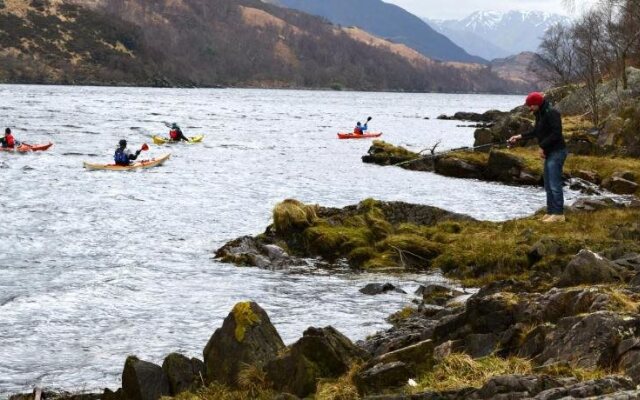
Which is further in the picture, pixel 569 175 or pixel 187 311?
pixel 569 175

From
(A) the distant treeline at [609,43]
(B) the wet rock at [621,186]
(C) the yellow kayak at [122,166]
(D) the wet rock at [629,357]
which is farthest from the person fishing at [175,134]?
(D) the wet rock at [629,357]

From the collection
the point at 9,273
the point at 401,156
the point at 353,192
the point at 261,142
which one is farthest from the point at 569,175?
the point at 261,142

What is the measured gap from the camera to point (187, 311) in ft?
54.0

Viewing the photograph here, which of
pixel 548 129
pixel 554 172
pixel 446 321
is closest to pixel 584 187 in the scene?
pixel 554 172

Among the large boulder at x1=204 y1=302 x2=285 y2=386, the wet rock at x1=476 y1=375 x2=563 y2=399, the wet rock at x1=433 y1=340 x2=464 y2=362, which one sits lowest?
the large boulder at x1=204 y1=302 x2=285 y2=386

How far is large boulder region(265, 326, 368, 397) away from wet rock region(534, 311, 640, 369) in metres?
2.41

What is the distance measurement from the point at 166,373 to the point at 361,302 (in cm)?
690

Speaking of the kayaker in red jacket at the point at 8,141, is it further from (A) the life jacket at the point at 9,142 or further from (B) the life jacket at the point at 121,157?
(B) the life jacket at the point at 121,157

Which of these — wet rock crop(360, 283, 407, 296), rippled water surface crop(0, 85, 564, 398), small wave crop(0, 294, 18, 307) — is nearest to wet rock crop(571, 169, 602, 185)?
rippled water surface crop(0, 85, 564, 398)

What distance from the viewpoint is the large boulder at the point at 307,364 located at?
9562 mm

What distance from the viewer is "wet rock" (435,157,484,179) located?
41.4 m

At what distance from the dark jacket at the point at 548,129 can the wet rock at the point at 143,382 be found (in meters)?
12.3

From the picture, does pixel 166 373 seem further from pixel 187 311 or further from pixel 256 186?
pixel 256 186

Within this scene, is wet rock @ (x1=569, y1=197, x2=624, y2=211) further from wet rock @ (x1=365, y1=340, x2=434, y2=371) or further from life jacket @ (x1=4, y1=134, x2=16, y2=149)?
life jacket @ (x1=4, y1=134, x2=16, y2=149)
